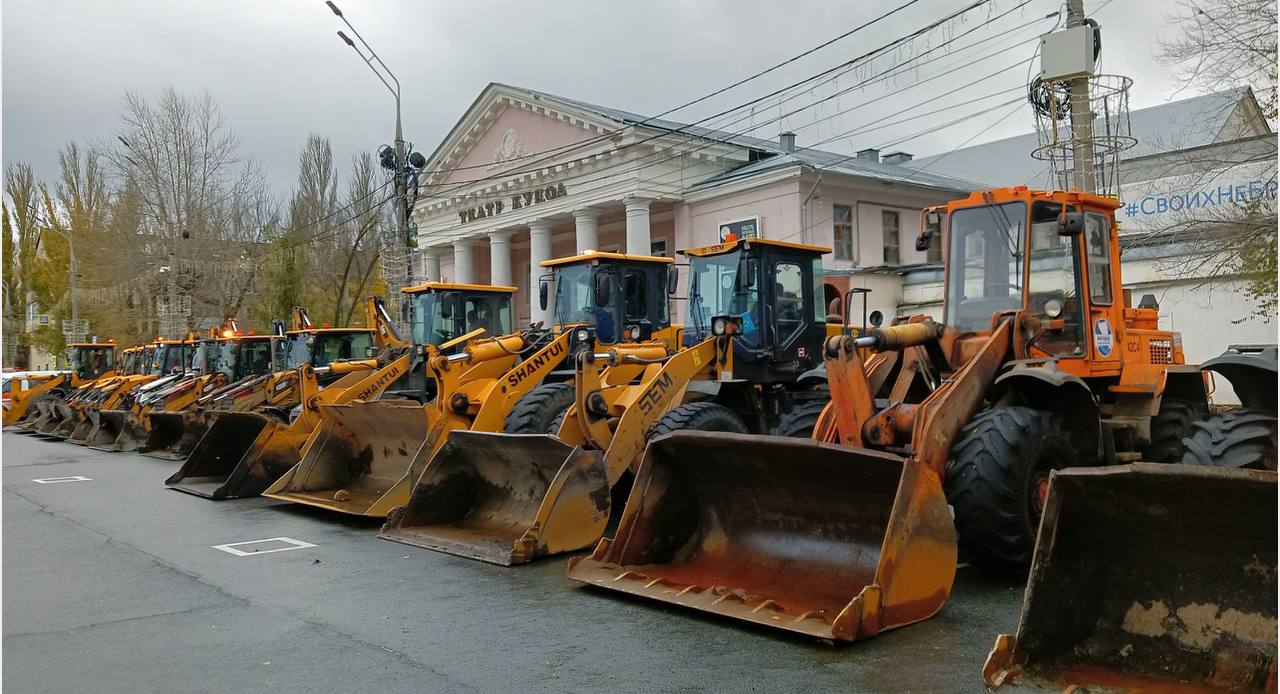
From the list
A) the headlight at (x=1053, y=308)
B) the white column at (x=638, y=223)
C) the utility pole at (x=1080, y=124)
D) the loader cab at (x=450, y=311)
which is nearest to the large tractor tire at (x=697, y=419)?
the headlight at (x=1053, y=308)

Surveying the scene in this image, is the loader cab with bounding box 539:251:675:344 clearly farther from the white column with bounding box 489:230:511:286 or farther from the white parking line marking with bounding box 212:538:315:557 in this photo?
the white column with bounding box 489:230:511:286

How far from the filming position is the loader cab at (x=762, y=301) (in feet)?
33.9

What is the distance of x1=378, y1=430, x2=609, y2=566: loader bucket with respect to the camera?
754 centimetres

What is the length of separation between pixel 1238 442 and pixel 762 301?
5168 millimetres

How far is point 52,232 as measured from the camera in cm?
4875

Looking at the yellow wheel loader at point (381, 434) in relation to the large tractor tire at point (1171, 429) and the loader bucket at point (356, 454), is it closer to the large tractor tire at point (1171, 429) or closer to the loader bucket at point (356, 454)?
the loader bucket at point (356, 454)

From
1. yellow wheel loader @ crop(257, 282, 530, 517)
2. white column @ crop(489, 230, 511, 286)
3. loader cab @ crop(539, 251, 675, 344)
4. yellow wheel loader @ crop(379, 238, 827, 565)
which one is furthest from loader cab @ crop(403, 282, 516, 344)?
white column @ crop(489, 230, 511, 286)

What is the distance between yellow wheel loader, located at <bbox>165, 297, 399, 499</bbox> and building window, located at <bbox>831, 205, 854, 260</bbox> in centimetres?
1307

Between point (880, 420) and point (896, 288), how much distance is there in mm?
17538

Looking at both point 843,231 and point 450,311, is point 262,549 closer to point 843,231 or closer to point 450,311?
point 450,311

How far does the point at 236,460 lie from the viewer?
13289 mm

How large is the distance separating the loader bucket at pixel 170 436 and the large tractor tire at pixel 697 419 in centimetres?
1134

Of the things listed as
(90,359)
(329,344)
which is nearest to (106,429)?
(329,344)

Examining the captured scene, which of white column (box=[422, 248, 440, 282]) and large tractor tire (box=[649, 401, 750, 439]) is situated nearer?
large tractor tire (box=[649, 401, 750, 439])
